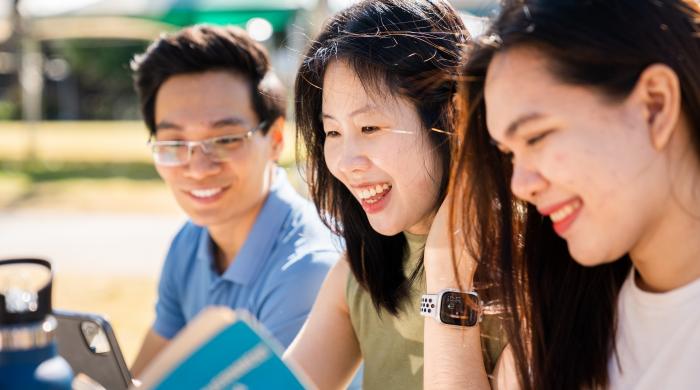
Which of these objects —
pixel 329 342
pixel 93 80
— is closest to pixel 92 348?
pixel 329 342

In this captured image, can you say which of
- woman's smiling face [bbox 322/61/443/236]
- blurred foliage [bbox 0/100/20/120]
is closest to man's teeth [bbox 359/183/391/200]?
woman's smiling face [bbox 322/61/443/236]

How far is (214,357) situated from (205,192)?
1.78 meters

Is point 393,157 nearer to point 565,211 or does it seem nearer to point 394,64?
point 394,64

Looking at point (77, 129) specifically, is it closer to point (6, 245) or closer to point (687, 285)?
point (6, 245)

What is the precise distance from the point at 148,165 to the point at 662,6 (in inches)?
489

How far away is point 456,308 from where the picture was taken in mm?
1796

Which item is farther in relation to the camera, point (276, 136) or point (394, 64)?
point (276, 136)

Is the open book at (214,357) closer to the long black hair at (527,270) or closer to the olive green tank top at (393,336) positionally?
the long black hair at (527,270)

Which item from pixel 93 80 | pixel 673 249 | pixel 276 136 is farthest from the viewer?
pixel 93 80

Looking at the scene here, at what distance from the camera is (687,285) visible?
145 cm

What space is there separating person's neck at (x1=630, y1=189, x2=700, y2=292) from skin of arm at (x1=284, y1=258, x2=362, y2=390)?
0.93m

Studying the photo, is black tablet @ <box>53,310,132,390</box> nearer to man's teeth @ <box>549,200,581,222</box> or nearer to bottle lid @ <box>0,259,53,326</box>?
bottle lid @ <box>0,259,53,326</box>

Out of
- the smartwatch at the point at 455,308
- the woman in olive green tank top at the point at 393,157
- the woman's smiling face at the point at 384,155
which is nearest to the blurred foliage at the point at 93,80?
the woman in olive green tank top at the point at 393,157

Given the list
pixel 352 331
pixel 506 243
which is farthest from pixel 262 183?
pixel 506 243
